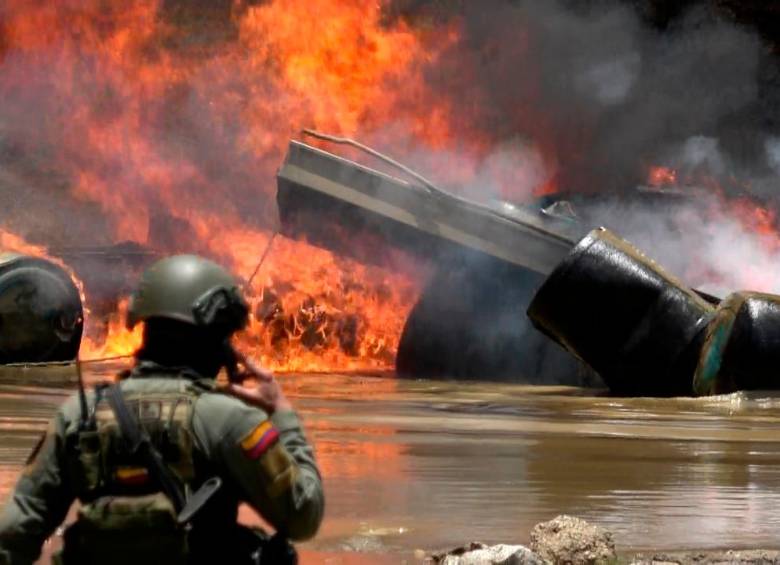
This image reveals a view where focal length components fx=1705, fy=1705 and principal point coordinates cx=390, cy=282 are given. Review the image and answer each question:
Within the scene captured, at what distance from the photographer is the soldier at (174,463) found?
3.54 metres

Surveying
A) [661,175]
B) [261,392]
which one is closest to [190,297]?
[261,392]

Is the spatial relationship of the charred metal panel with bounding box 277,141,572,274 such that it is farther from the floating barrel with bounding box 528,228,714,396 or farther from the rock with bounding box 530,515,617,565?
the rock with bounding box 530,515,617,565

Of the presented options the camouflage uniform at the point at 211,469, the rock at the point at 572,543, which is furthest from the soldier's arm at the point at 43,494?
the rock at the point at 572,543

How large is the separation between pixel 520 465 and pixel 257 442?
6840 mm

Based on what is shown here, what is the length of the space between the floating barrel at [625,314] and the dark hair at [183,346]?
503 inches

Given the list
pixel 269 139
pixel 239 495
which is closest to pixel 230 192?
pixel 269 139

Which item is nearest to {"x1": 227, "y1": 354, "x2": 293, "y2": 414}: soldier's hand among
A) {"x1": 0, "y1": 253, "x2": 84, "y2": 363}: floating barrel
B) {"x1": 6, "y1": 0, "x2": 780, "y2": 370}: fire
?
{"x1": 0, "y1": 253, "x2": 84, "y2": 363}: floating barrel

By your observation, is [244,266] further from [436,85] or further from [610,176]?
[610,176]

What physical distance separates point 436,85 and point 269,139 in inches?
113

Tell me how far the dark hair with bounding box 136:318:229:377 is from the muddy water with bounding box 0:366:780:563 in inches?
128

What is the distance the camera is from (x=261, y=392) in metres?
3.70

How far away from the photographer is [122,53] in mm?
27375

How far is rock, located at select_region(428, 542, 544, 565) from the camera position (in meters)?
6.43

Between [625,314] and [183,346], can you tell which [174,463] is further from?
[625,314]
